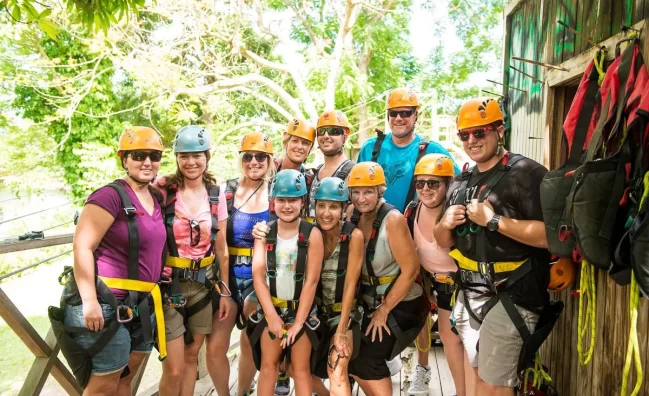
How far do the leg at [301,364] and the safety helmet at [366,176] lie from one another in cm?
117

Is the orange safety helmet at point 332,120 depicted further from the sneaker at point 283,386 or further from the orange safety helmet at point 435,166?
the sneaker at point 283,386

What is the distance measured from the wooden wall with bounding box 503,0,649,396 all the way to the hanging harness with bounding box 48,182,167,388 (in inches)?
113

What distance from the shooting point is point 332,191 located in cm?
376

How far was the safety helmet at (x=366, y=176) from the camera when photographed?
3859 mm

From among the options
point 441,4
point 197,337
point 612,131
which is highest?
point 441,4

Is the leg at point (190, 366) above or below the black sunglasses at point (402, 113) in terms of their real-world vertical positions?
below

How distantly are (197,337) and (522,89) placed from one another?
13.6 feet

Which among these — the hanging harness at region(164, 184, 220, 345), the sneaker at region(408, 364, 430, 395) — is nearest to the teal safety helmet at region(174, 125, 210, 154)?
the hanging harness at region(164, 184, 220, 345)

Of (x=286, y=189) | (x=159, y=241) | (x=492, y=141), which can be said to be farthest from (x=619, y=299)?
(x=159, y=241)

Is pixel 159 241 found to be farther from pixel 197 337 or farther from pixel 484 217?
pixel 484 217

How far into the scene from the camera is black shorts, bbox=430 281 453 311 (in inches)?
156

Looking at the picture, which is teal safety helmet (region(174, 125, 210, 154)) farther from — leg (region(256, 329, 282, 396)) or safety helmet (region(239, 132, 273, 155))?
leg (region(256, 329, 282, 396))

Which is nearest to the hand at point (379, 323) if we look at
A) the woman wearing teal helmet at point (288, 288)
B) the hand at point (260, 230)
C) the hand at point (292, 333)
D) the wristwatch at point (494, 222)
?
the woman wearing teal helmet at point (288, 288)

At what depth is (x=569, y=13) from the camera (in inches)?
156
